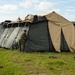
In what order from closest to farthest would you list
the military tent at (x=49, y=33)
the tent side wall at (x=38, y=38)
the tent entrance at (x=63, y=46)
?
1. the tent side wall at (x=38, y=38)
2. the military tent at (x=49, y=33)
3. the tent entrance at (x=63, y=46)

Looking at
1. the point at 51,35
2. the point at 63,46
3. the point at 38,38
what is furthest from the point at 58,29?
the point at 38,38

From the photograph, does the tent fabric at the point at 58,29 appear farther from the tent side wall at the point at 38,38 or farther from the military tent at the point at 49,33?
the tent side wall at the point at 38,38

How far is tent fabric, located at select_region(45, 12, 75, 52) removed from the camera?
17219mm

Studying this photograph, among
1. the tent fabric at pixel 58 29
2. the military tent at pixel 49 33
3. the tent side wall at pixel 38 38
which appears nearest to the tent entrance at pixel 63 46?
the military tent at pixel 49 33

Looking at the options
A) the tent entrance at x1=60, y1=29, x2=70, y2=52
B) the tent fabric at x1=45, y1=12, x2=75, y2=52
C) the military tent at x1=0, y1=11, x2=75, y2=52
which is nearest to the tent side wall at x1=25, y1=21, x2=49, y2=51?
the military tent at x1=0, y1=11, x2=75, y2=52

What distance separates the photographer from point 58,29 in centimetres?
→ 1744

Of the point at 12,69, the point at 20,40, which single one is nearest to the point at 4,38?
the point at 20,40

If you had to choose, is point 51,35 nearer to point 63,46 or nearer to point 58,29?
point 58,29

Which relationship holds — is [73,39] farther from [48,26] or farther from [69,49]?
[48,26]

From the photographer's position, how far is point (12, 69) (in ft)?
34.5

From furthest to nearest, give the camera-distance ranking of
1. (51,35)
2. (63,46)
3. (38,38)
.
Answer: (63,46), (51,35), (38,38)

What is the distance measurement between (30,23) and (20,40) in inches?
52.4

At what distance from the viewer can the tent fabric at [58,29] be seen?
17.2 m

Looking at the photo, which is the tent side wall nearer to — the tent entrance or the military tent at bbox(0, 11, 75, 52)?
the military tent at bbox(0, 11, 75, 52)
